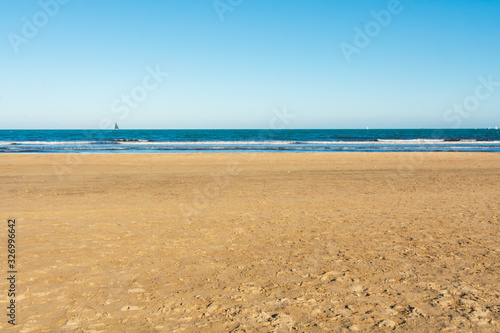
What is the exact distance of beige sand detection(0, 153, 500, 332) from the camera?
3678mm

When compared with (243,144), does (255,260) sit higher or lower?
higher

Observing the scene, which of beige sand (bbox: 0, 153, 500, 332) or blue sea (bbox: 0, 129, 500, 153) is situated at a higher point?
beige sand (bbox: 0, 153, 500, 332)

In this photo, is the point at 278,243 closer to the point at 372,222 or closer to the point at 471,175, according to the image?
the point at 372,222

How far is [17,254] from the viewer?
5.47 meters

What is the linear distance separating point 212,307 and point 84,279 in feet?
5.96

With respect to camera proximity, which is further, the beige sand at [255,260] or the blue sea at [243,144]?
the blue sea at [243,144]

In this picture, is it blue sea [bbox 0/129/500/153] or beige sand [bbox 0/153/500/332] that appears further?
blue sea [bbox 0/129/500/153]

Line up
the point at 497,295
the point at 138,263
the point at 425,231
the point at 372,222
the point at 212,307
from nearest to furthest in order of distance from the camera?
the point at 212,307 < the point at 497,295 < the point at 138,263 < the point at 425,231 < the point at 372,222

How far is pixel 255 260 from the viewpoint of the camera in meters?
5.29

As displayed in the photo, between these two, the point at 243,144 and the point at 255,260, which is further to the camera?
the point at 243,144

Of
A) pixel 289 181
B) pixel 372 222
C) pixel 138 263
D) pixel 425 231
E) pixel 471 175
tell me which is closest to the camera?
pixel 138 263

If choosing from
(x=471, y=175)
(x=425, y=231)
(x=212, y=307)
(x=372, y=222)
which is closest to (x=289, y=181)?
(x=372, y=222)

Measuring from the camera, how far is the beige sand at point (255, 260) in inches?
145

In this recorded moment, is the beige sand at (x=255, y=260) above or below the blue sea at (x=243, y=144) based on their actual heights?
above
